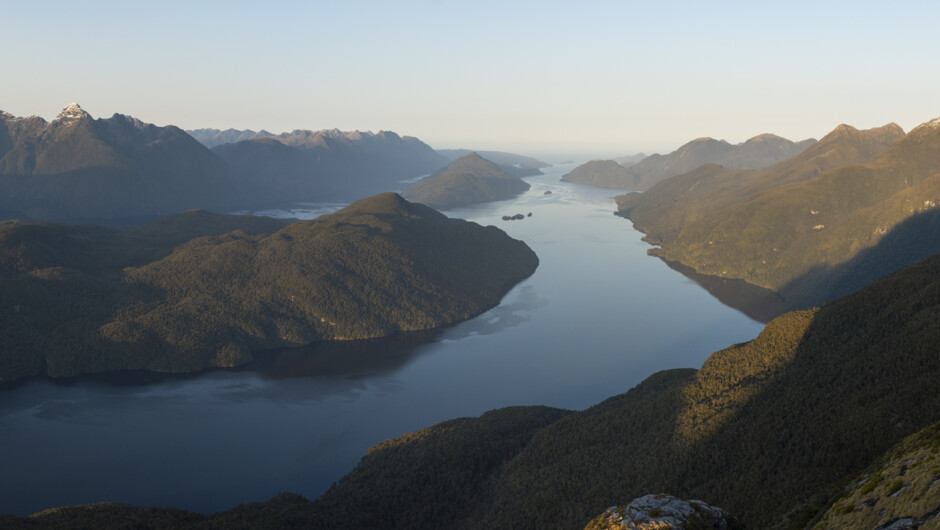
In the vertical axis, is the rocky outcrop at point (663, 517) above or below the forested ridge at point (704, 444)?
above

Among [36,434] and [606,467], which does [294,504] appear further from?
[36,434]

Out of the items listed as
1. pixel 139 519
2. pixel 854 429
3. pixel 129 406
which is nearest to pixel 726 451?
pixel 854 429

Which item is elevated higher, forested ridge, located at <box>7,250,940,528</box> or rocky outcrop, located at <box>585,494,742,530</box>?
rocky outcrop, located at <box>585,494,742,530</box>

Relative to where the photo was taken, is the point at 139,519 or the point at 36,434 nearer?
the point at 139,519

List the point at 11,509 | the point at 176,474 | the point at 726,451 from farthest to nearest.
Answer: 1. the point at 176,474
2. the point at 11,509
3. the point at 726,451

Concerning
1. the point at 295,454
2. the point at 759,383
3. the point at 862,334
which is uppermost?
the point at 862,334

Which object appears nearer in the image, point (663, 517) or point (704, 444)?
point (663, 517)

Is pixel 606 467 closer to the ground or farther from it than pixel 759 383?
closer to the ground

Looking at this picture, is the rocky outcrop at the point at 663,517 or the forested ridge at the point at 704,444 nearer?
the rocky outcrop at the point at 663,517
